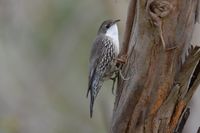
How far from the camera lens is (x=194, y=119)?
4766 mm

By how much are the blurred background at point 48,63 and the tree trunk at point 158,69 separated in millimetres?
3224

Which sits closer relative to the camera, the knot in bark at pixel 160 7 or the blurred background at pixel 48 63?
the knot in bark at pixel 160 7

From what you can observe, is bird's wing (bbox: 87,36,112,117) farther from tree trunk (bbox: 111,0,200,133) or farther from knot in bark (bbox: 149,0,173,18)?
knot in bark (bbox: 149,0,173,18)

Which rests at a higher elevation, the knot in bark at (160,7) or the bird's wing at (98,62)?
the knot in bark at (160,7)

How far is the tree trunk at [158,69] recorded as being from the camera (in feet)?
11.7

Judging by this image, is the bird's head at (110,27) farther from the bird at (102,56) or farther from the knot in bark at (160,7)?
the knot in bark at (160,7)

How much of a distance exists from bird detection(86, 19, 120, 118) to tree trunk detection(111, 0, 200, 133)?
132cm

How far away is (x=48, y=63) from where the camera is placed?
24.9 ft

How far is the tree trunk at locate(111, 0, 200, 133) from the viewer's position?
357 cm

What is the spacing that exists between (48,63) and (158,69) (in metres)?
4.04

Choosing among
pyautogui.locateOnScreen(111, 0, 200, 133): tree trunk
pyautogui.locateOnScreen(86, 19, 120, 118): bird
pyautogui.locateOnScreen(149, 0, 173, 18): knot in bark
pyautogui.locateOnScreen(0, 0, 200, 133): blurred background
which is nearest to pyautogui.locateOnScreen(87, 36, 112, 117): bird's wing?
pyautogui.locateOnScreen(86, 19, 120, 118): bird

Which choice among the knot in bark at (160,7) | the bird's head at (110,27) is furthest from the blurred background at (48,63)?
the knot in bark at (160,7)

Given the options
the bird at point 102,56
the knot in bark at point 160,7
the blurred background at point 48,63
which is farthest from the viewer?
the blurred background at point 48,63

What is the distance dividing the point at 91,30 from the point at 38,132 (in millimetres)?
1401
